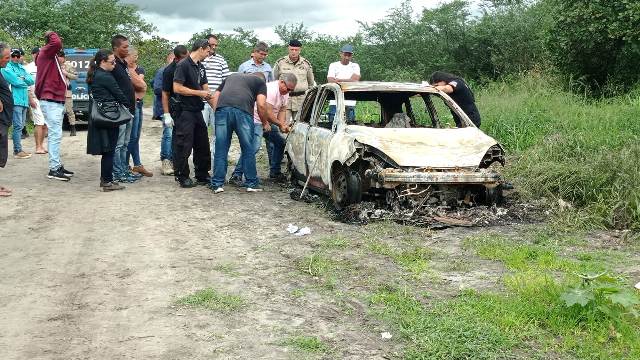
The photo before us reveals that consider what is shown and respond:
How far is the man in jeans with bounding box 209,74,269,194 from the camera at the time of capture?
29.3 feet

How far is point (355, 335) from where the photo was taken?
430 centimetres

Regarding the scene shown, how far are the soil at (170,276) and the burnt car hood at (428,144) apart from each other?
0.77 meters

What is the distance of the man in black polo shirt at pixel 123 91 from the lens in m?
9.25

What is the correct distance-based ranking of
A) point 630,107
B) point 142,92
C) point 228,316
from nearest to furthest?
point 228,316
point 142,92
point 630,107

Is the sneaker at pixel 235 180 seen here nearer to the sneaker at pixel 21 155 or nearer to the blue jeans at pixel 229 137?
the blue jeans at pixel 229 137

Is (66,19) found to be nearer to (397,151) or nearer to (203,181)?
(203,181)

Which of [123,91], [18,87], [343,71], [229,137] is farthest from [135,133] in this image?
[343,71]

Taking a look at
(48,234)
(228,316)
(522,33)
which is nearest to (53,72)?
(48,234)

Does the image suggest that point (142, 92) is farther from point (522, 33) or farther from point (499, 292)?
point (522, 33)

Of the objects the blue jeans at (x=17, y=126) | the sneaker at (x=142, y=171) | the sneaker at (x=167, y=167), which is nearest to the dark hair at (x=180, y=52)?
the sneaker at (x=167, y=167)

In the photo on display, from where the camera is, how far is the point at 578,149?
8523 mm

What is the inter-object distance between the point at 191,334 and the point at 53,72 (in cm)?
656

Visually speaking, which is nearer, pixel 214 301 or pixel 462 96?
pixel 214 301

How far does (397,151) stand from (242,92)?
9.04ft
